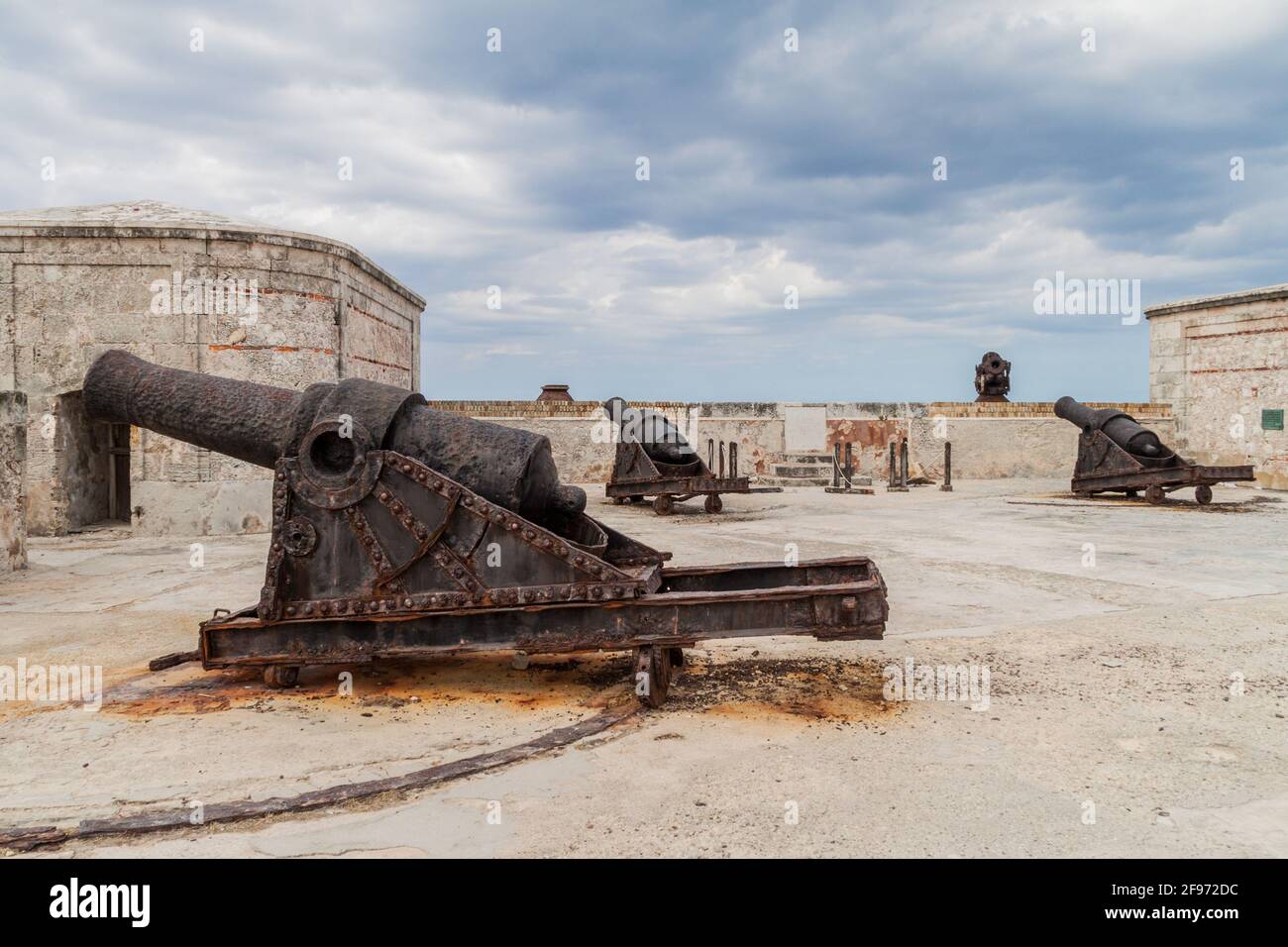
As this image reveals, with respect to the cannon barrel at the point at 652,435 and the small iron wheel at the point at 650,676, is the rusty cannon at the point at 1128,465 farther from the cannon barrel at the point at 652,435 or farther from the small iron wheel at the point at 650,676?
the small iron wheel at the point at 650,676

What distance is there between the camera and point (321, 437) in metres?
3.87

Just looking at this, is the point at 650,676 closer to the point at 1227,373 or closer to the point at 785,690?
the point at 785,690

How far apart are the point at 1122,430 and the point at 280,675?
14.1 m

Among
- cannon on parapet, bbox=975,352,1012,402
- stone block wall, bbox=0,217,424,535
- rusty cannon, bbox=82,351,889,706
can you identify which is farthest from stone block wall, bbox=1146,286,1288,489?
stone block wall, bbox=0,217,424,535

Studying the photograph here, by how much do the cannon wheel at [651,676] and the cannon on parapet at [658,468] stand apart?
8.63 meters

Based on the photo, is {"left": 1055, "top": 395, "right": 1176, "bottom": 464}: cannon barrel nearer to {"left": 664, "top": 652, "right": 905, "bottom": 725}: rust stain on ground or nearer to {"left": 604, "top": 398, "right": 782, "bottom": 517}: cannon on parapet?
{"left": 604, "top": 398, "right": 782, "bottom": 517}: cannon on parapet

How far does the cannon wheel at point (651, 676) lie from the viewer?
3.56 m

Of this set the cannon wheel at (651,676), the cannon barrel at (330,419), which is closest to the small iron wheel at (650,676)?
the cannon wheel at (651,676)

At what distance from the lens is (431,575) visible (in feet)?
12.5

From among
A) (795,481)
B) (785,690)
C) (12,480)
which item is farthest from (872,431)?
(785,690)
